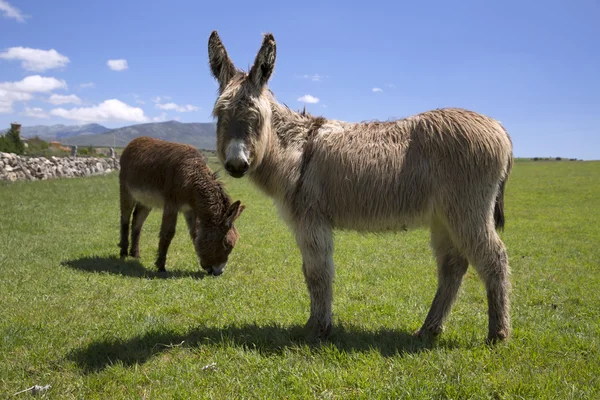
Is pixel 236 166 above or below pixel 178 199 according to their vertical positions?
above

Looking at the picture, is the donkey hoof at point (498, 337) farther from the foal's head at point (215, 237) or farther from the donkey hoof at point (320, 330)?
the foal's head at point (215, 237)

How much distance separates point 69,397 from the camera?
334cm

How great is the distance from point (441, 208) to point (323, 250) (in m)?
1.22

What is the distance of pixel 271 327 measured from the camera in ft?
15.4

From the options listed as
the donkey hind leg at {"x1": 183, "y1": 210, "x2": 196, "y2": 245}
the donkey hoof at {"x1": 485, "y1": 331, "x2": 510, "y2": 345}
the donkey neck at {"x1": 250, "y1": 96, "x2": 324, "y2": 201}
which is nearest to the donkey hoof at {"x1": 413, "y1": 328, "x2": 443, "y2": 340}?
the donkey hoof at {"x1": 485, "y1": 331, "x2": 510, "y2": 345}

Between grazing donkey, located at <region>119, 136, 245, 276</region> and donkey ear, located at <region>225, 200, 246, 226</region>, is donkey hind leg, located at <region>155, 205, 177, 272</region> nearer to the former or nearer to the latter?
grazing donkey, located at <region>119, 136, 245, 276</region>

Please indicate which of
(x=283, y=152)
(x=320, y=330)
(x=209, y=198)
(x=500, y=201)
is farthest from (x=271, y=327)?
(x=209, y=198)

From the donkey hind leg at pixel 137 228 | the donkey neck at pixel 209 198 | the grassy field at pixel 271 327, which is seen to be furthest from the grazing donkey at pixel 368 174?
the donkey hind leg at pixel 137 228

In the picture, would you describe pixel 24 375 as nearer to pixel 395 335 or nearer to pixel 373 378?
pixel 373 378

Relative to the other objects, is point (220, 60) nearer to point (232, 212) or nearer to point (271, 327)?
point (271, 327)

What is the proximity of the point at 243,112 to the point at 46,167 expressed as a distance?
2426 centimetres

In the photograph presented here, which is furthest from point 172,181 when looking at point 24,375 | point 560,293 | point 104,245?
point 560,293

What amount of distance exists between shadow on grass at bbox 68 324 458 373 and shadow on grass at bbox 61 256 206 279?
296 centimetres

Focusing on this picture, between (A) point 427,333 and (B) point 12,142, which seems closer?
(A) point 427,333
